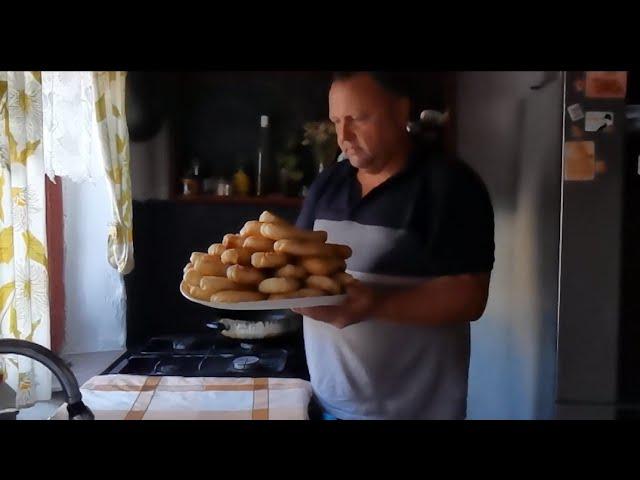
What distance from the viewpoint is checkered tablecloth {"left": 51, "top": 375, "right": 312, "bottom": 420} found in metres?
1.08

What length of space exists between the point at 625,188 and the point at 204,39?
30.7 inches

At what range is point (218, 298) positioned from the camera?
1.01 m

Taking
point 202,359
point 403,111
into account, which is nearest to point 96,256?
point 202,359

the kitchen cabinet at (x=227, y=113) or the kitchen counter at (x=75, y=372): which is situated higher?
the kitchen cabinet at (x=227, y=113)

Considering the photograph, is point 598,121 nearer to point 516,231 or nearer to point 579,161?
point 579,161

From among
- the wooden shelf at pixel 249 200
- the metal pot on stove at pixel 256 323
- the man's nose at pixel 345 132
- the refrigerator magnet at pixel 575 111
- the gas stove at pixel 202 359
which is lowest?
the gas stove at pixel 202 359

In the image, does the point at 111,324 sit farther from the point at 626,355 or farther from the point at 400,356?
the point at 626,355

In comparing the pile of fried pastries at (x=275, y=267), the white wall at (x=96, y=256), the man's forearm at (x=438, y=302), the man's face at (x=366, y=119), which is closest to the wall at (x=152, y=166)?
the white wall at (x=96, y=256)

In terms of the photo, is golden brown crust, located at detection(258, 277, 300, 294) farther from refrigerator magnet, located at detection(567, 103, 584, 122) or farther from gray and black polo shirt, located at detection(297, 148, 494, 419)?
refrigerator magnet, located at detection(567, 103, 584, 122)

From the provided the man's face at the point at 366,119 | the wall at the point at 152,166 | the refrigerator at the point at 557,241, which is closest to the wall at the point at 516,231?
the refrigerator at the point at 557,241

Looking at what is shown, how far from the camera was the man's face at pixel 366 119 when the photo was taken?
40.4 inches

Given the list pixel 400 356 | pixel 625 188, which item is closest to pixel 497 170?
pixel 625 188

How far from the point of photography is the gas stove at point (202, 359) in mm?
1088

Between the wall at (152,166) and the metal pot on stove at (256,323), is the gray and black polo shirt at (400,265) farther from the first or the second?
the wall at (152,166)
